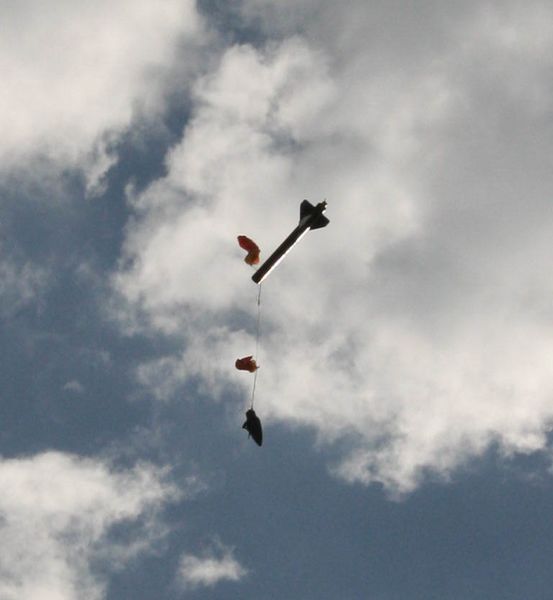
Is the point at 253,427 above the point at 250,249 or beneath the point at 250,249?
beneath

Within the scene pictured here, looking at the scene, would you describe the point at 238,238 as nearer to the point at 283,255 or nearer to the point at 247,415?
the point at 283,255

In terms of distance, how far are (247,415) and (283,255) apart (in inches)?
286

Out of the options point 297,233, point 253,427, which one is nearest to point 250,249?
point 297,233

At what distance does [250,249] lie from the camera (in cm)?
3291

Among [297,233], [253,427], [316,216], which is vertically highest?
[316,216]

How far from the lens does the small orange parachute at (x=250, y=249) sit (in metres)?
32.8

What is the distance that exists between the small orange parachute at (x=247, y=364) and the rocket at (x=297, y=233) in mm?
3562

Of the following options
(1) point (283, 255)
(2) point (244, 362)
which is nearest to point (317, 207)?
(1) point (283, 255)

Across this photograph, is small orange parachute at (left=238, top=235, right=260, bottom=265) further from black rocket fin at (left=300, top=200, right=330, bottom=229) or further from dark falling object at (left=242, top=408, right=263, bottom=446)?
dark falling object at (left=242, top=408, right=263, bottom=446)

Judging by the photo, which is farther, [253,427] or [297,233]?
[253,427]

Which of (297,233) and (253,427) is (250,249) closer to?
(297,233)

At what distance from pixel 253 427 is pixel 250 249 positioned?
7.76m

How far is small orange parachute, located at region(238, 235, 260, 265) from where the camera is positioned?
108 ft

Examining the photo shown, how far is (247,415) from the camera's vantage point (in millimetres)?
34375
